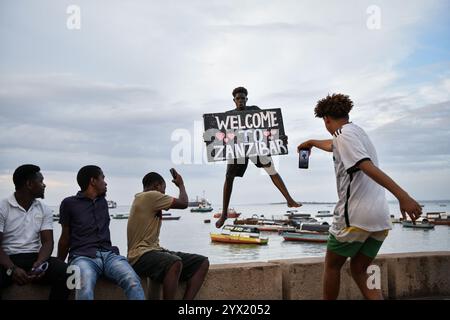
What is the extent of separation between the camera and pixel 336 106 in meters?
4.41

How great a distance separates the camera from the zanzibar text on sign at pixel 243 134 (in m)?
6.07

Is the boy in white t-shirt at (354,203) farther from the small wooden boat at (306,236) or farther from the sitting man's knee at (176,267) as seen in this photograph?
the small wooden boat at (306,236)

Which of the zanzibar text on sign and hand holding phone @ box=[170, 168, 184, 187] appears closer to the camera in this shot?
hand holding phone @ box=[170, 168, 184, 187]

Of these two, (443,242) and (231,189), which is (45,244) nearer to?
(231,189)

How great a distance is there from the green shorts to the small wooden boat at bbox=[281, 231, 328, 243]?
75.2 metres

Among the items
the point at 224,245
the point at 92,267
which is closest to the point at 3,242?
the point at 92,267

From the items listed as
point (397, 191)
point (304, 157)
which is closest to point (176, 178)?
point (304, 157)

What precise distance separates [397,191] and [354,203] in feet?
1.67

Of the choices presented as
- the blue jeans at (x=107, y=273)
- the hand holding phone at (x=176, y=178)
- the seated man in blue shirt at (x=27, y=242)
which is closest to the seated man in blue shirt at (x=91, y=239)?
the blue jeans at (x=107, y=273)

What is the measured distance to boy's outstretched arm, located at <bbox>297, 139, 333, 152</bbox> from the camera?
15.2 feet

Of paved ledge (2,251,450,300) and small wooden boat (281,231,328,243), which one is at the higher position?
paved ledge (2,251,450,300)

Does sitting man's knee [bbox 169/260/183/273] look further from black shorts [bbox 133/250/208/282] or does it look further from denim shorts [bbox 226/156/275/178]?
denim shorts [bbox 226/156/275/178]

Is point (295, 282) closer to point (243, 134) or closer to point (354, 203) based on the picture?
point (243, 134)

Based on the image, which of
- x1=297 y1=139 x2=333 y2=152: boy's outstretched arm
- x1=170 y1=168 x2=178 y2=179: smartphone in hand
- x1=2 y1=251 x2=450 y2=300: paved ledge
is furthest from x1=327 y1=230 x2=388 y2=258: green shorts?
x1=170 y1=168 x2=178 y2=179: smartphone in hand
